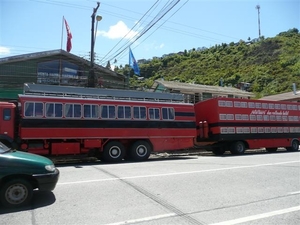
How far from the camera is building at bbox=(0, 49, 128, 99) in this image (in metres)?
22.1

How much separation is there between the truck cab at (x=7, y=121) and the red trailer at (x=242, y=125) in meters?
11.5

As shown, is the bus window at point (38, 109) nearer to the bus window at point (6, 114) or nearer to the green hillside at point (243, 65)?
the bus window at point (6, 114)

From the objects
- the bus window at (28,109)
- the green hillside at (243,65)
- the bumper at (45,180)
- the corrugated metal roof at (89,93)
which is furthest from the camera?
the green hillside at (243,65)

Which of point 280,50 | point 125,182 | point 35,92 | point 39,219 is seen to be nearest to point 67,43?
point 35,92

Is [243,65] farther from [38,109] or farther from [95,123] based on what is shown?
[38,109]

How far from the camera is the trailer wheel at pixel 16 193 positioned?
5.69 m

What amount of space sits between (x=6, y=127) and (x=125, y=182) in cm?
706

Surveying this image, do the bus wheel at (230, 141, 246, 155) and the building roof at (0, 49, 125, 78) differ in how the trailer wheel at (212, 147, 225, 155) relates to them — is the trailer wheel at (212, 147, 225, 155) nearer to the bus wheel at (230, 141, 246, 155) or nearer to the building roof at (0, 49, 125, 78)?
the bus wheel at (230, 141, 246, 155)

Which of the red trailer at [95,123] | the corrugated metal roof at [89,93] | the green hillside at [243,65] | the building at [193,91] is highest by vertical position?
the green hillside at [243,65]

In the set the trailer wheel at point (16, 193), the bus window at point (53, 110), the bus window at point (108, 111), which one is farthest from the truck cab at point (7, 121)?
the trailer wheel at point (16, 193)

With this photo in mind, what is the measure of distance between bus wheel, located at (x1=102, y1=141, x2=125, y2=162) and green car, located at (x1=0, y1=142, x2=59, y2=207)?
25.8 feet

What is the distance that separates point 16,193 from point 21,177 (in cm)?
33

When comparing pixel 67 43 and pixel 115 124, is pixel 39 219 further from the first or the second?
pixel 67 43

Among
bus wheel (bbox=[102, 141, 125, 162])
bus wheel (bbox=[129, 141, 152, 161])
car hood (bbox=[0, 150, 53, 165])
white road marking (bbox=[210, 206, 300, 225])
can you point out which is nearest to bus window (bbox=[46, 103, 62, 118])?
bus wheel (bbox=[102, 141, 125, 162])
